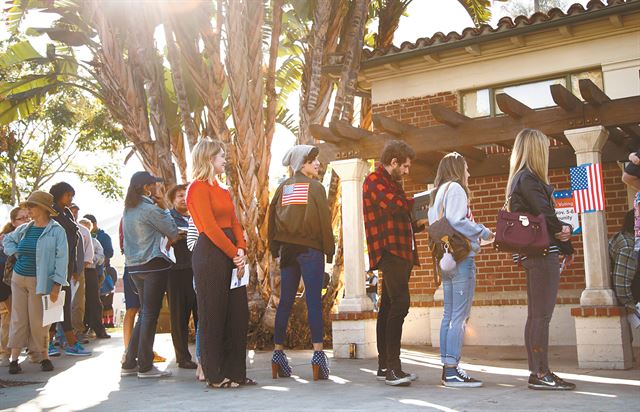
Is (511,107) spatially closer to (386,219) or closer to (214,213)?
(386,219)

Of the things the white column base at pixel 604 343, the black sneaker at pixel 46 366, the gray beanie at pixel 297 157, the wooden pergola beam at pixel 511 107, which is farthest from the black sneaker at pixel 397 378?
the black sneaker at pixel 46 366

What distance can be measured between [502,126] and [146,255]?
4.08 metres

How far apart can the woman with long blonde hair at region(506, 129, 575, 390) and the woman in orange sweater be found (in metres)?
2.18

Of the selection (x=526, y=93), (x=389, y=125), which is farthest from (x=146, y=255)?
(x=526, y=93)

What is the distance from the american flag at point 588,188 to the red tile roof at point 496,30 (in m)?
2.67

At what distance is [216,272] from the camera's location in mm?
5613

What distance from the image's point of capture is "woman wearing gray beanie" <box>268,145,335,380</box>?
6.10 metres

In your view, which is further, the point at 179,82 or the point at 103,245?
the point at 103,245

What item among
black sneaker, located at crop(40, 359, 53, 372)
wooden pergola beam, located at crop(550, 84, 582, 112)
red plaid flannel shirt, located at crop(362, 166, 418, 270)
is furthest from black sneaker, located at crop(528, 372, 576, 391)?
black sneaker, located at crop(40, 359, 53, 372)

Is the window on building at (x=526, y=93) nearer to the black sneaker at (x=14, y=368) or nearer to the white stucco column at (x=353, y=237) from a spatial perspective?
the white stucco column at (x=353, y=237)

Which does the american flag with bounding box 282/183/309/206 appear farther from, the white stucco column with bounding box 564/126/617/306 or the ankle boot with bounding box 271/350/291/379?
the white stucco column with bounding box 564/126/617/306

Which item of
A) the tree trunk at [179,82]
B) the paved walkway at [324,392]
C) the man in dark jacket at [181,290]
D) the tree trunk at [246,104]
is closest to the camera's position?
the paved walkway at [324,392]

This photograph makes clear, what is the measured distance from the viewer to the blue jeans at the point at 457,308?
221 inches

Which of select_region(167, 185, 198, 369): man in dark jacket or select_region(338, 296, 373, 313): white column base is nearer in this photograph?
select_region(167, 185, 198, 369): man in dark jacket
